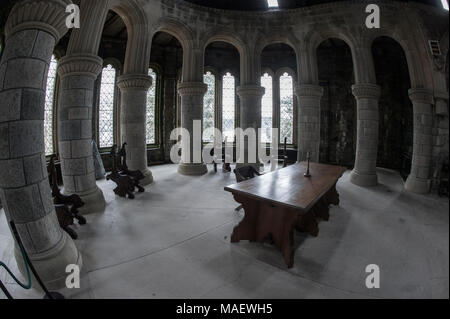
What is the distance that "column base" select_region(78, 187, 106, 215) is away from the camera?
383 cm

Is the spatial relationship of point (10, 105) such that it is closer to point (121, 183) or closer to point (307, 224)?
point (121, 183)

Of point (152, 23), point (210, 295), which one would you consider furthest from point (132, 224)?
point (152, 23)

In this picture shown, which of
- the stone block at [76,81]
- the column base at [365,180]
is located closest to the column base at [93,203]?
the stone block at [76,81]

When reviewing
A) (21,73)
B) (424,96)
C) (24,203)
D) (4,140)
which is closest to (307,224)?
(424,96)

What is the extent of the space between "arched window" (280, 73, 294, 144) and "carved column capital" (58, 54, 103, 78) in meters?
7.72

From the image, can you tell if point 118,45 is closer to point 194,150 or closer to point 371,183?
point 194,150

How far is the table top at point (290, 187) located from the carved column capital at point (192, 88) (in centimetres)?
399

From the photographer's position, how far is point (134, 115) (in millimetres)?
5488

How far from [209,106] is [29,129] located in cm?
807

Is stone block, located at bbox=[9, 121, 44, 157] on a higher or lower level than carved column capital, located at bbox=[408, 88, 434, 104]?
lower

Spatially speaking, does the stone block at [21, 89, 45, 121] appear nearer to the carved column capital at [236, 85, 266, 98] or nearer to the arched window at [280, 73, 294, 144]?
the carved column capital at [236, 85, 266, 98]

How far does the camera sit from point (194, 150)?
7055 millimetres

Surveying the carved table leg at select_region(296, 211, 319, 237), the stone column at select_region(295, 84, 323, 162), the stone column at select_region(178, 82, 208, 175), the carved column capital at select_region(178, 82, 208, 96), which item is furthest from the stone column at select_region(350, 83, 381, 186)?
the stone column at select_region(178, 82, 208, 175)

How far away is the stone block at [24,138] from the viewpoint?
6.21ft
